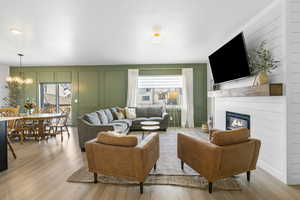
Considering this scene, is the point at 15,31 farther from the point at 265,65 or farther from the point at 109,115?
the point at 265,65

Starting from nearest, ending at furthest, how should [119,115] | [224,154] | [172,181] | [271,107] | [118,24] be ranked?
1. [224,154]
2. [172,181]
3. [271,107]
4. [118,24]
5. [119,115]

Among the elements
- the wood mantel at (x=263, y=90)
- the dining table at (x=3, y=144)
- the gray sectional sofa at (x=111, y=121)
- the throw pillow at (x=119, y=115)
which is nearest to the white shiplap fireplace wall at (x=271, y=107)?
the wood mantel at (x=263, y=90)

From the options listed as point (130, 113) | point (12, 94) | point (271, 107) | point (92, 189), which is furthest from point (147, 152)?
point (12, 94)

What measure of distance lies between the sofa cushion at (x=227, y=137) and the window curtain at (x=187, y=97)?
15.6 feet

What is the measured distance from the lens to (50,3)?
258 centimetres

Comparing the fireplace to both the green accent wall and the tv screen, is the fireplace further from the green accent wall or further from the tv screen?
the green accent wall

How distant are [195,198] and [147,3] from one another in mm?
2820

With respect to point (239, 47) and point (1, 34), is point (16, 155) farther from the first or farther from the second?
point (239, 47)

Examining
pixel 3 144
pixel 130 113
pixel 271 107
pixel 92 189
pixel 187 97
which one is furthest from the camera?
pixel 187 97

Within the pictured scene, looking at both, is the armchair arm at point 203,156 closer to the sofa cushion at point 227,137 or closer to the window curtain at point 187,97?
the sofa cushion at point 227,137

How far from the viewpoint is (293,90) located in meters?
2.36

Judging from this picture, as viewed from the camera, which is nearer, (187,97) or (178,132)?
(178,132)

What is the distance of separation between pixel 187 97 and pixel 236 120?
327cm

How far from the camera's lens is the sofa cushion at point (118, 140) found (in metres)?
2.15
